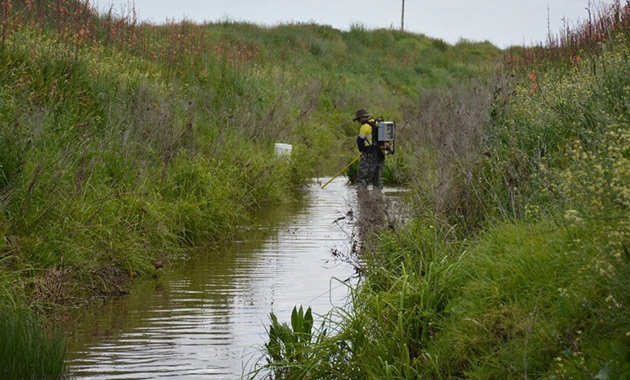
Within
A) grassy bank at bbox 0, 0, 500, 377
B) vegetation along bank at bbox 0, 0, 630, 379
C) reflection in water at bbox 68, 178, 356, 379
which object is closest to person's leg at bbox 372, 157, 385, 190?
grassy bank at bbox 0, 0, 500, 377

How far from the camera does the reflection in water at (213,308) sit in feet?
28.0

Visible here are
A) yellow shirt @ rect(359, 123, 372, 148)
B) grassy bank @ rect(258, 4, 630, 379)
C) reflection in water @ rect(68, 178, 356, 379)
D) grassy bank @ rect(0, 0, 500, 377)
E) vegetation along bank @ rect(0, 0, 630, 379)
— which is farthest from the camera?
yellow shirt @ rect(359, 123, 372, 148)

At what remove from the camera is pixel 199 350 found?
8.95 m

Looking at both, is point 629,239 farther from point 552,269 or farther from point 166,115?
point 166,115

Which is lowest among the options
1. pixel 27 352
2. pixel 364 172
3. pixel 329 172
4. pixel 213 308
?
pixel 213 308

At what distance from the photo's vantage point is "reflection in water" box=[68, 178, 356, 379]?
8547 millimetres

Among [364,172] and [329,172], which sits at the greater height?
[364,172]

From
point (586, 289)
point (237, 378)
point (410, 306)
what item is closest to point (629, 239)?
point (586, 289)

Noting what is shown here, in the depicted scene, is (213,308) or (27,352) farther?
A: (213,308)

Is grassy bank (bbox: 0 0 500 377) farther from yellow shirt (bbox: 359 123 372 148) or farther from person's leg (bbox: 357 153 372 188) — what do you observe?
yellow shirt (bbox: 359 123 372 148)

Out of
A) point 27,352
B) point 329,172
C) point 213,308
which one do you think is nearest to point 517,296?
point 27,352

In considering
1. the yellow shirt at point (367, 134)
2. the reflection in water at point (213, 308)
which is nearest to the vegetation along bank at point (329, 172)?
the reflection in water at point (213, 308)

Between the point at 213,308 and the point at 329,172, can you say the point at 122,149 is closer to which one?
the point at 213,308

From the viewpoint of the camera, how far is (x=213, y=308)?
10703 mm
